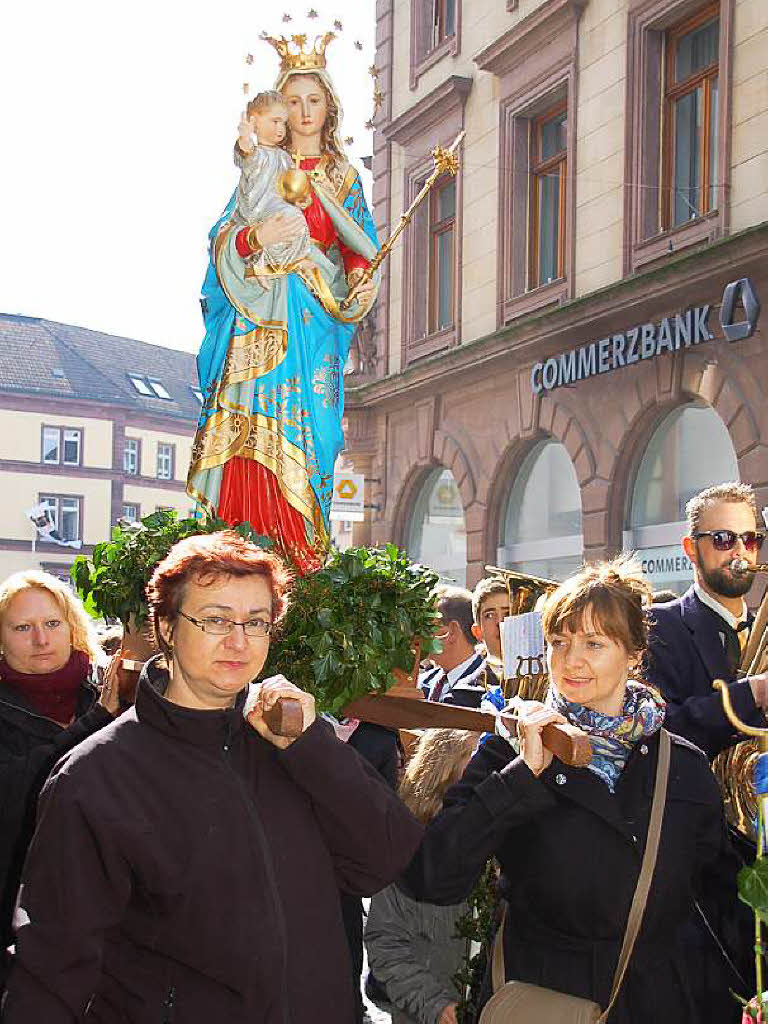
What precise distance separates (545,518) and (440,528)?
2.79 meters

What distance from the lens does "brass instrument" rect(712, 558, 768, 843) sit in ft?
13.0

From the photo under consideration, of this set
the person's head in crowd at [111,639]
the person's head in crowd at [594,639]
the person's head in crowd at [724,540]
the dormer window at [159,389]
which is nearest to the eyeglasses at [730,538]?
the person's head in crowd at [724,540]

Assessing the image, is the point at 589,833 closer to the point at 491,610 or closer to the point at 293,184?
the point at 491,610

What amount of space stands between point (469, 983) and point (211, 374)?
2.73m

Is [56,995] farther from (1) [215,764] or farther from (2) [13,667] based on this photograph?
(2) [13,667]

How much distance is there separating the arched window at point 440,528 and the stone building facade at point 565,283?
42mm

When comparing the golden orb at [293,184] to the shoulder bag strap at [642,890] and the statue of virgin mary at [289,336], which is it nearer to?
the statue of virgin mary at [289,336]

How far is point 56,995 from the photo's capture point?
2658 mm

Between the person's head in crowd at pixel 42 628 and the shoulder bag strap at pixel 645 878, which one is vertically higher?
the person's head in crowd at pixel 42 628

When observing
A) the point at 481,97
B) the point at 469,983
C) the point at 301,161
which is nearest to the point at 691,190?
the point at 481,97

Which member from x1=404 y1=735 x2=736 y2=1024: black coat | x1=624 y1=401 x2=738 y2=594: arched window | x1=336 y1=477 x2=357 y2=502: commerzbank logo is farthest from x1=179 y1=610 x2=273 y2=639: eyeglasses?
x1=336 y1=477 x2=357 y2=502: commerzbank logo

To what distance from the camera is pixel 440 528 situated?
20.8m

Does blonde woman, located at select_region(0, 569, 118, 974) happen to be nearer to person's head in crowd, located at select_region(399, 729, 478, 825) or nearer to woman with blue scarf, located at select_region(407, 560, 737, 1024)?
person's head in crowd, located at select_region(399, 729, 478, 825)

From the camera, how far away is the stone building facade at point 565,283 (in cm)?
1458
